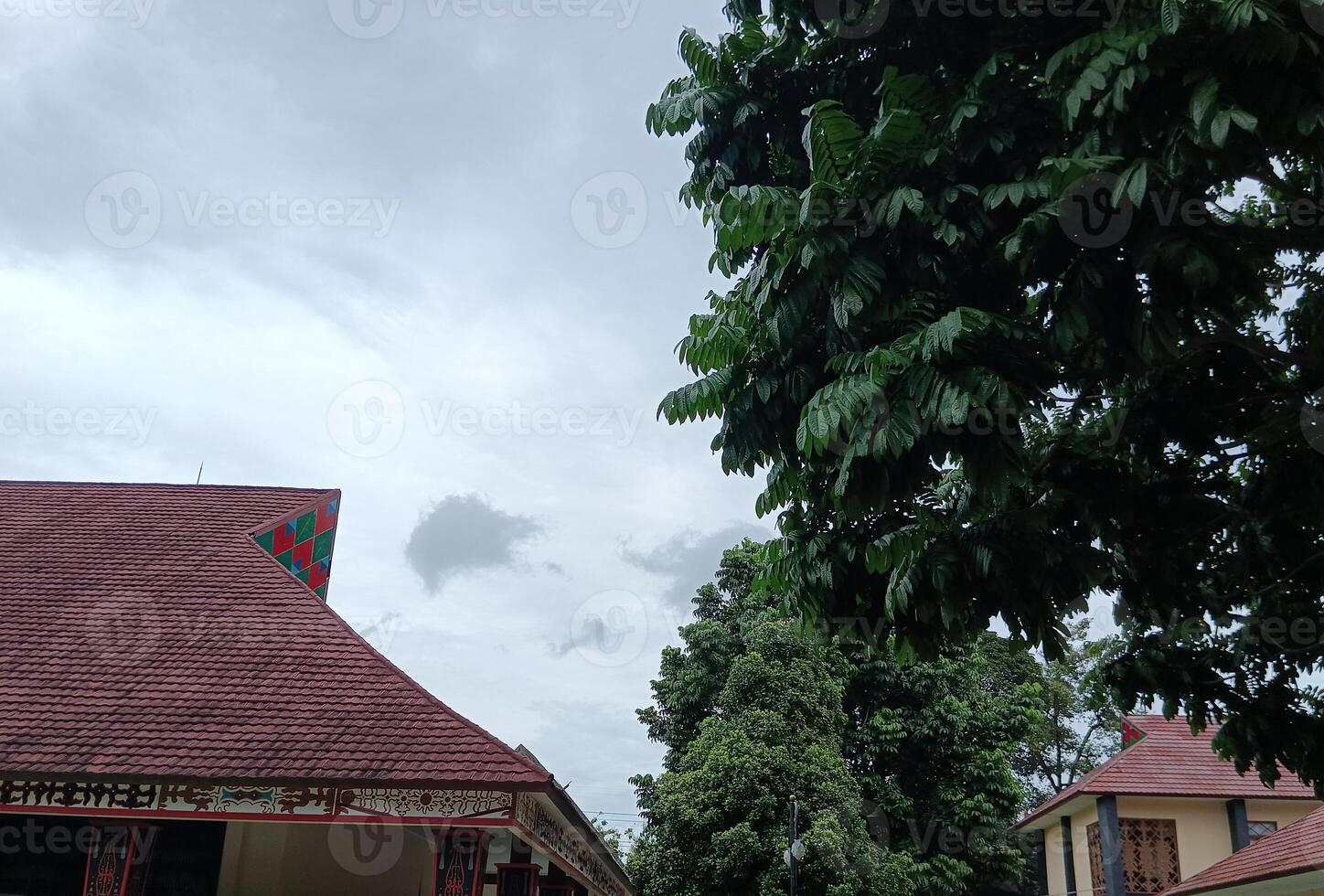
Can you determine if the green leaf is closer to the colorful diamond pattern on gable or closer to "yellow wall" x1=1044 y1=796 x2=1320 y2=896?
the colorful diamond pattern on gable

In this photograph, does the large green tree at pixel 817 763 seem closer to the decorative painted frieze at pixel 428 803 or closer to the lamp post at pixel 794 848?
the lamp post at pixel 794 848

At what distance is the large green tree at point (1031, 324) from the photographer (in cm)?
430

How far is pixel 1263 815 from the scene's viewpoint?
1920cm

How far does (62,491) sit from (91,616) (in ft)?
13.6

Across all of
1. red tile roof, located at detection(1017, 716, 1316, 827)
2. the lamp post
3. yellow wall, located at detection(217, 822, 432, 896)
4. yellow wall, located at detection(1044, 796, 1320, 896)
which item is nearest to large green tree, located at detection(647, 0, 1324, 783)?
yellow wall, located at detection(217, 822, 432, 896)

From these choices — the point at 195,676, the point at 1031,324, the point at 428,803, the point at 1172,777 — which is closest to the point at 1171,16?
the point at 1031,324

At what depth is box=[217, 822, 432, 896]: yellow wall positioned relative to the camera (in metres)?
8.52

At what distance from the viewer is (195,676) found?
8422 millimetres

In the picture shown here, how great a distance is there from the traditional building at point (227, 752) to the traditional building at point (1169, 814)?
1234 centimetres

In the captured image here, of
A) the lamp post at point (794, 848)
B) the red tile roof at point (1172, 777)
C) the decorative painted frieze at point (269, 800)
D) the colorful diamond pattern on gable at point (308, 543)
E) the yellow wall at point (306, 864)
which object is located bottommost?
the yellow wall at point (306, 864)

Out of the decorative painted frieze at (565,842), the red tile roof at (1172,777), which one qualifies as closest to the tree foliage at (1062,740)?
the red tile roof at (1172,777)

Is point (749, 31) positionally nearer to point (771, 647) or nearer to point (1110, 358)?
point (1110, 358)

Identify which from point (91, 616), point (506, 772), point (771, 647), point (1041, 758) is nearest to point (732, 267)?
point (506, 772)

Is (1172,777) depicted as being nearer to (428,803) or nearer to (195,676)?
(428,803)
